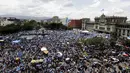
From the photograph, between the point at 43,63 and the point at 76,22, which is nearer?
the point at 43,63

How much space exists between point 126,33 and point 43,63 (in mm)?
46499

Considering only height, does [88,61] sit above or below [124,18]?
below

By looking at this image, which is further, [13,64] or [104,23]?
[104,23]

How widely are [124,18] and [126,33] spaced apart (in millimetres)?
13519

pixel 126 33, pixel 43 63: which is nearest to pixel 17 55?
pixel 43 63

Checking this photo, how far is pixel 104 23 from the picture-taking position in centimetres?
6819

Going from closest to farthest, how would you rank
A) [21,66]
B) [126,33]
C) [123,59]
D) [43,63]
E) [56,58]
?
[21,66], [43,63], [56,58], [123,59], [126,33]

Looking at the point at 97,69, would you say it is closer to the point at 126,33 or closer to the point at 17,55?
the point at 17,55

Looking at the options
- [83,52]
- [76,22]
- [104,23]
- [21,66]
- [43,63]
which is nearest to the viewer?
[21,66]

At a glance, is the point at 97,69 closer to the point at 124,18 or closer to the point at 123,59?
the point at 123,59

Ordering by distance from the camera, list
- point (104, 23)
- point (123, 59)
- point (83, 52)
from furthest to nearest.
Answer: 1. point (104, 23)
2. point (83, 52)
3. point (123, 59)

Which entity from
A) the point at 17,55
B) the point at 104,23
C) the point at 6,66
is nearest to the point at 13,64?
the point at 6,66

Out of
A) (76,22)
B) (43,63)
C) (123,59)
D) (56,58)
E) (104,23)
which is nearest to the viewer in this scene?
(43,63)

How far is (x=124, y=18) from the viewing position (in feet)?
226
